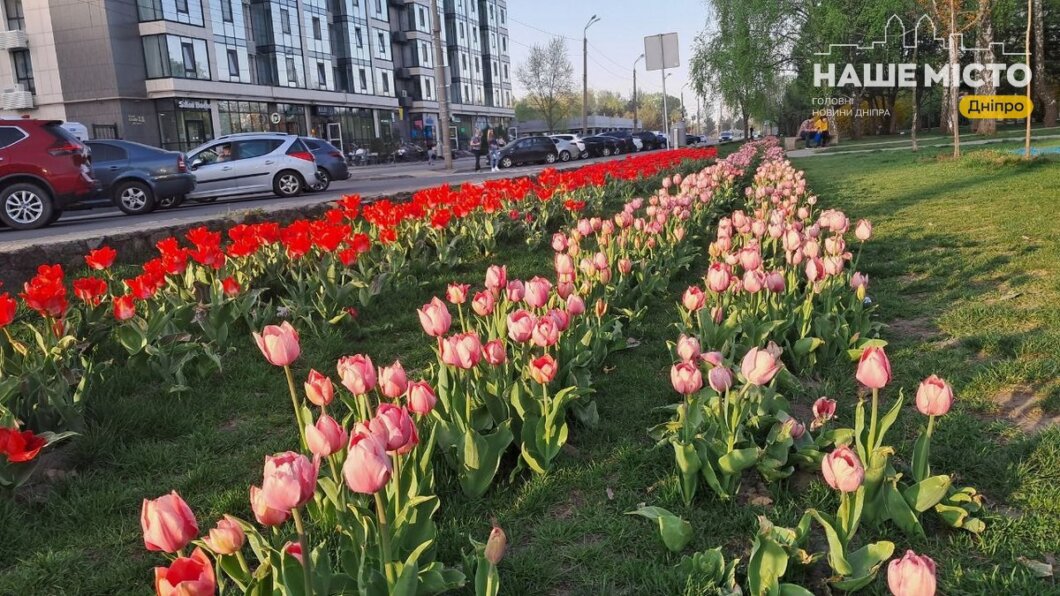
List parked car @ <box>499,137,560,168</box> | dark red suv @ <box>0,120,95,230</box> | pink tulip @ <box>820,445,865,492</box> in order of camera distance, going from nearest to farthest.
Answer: pink tulip @ <box>820,445,865,492</box>, dark red suv @ <box>0,120,95,230</box>, parked car @ <box>499,137,560,168</box>

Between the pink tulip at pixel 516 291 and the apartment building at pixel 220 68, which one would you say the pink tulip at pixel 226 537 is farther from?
the apartment building at pixel 220 68

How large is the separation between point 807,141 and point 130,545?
131 ft

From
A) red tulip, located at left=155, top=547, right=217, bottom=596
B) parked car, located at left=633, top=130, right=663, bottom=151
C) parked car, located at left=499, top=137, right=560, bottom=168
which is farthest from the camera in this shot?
parked car, located at left=633, top=130, right=663, bottom=151

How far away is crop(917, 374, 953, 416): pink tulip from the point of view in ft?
6.10

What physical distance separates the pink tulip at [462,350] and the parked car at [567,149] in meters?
31.6

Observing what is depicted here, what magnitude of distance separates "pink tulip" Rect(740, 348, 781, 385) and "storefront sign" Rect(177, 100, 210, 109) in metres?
41.0

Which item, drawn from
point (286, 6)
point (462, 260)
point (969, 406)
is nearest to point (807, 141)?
point (286, 6)

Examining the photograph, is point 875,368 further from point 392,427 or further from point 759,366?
point 392,427

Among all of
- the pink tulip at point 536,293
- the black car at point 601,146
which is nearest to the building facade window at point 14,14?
the black car at point 601,146

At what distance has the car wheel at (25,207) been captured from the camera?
403 inches

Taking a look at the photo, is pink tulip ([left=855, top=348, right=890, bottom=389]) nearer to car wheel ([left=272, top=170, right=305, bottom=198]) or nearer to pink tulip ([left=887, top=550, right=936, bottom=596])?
pink tulip ([left=887, top=550, right=936, bottom=596])

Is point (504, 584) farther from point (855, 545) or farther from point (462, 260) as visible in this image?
point (462, 260)

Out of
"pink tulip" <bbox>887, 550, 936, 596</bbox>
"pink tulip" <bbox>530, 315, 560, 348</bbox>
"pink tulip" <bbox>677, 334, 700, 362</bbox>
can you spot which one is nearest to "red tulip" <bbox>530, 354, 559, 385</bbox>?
"pink tulip" <bbox>530, 315, 560, 348</bbox>

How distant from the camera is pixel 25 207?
10383mm
